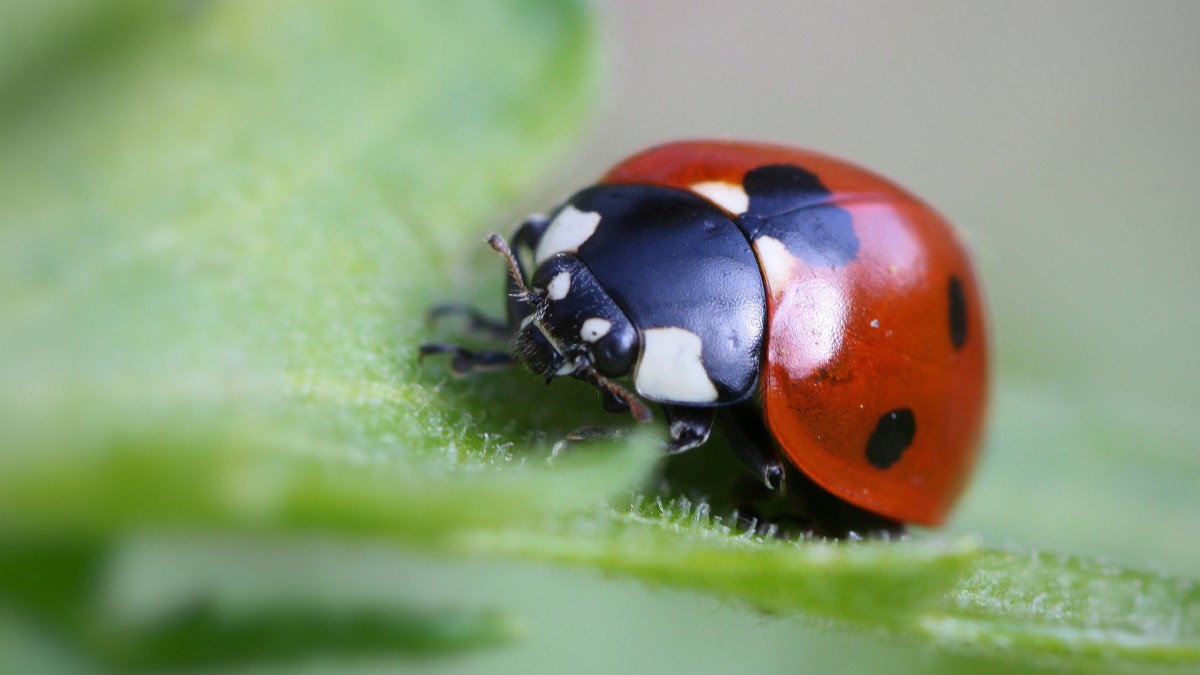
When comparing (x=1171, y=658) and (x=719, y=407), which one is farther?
(x=719, y=407)

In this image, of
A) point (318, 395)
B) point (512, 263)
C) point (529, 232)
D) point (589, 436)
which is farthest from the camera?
point (529, 232)

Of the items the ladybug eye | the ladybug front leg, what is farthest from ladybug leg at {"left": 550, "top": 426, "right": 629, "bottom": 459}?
the ladybug eye

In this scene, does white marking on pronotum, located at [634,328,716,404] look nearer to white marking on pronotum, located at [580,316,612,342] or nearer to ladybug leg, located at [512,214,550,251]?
white marking on pronotum, located at [580,316,612,342]

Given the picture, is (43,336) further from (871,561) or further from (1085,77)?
(1085,77)

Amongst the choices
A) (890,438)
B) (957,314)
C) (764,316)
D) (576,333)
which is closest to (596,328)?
(576,333)

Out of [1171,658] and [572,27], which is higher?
[572,27]

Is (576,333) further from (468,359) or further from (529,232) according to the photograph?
(529,232)

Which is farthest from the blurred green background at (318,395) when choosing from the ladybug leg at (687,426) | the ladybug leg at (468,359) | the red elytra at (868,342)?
the red elytra at (868,342)

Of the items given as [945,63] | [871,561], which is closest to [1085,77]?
[945,63]
